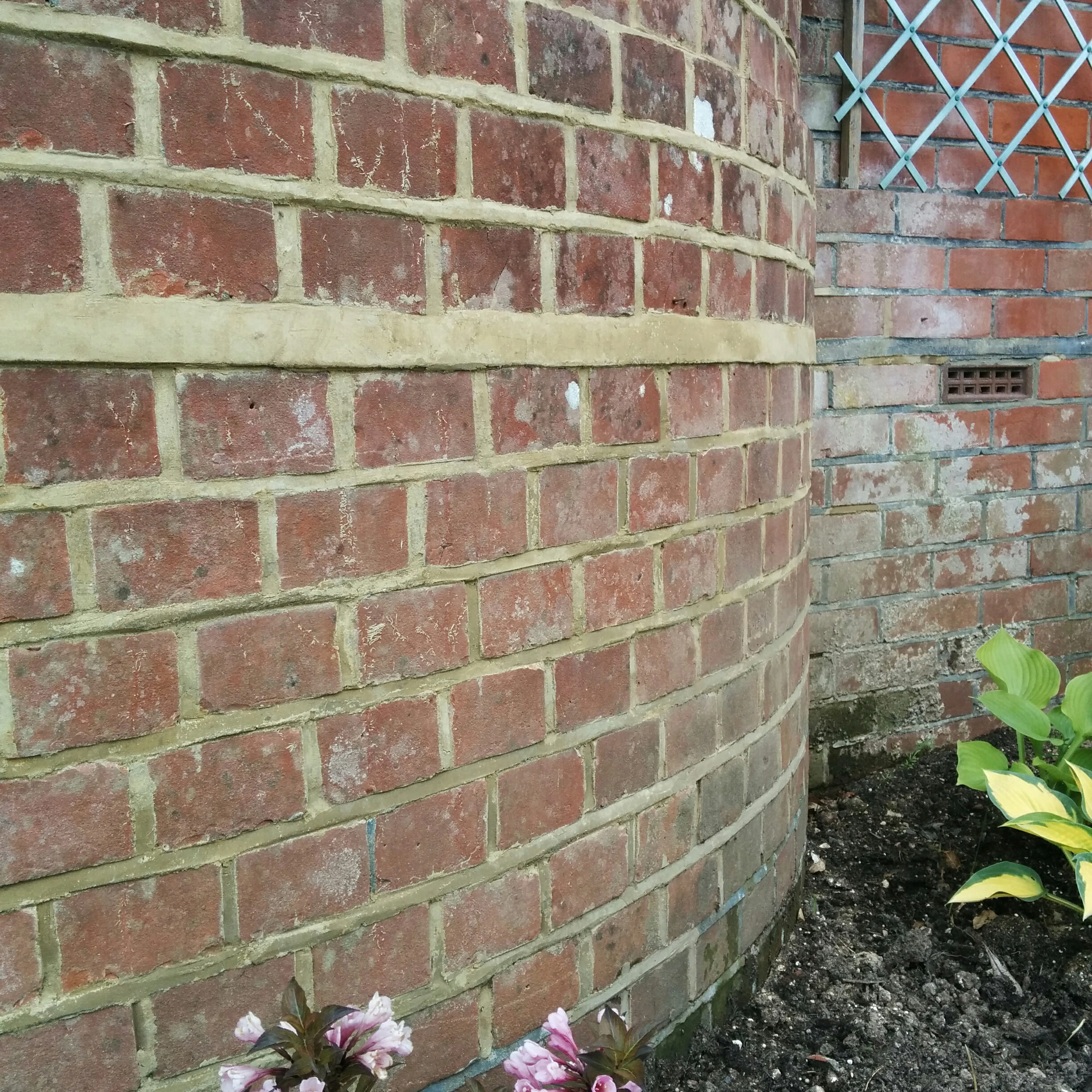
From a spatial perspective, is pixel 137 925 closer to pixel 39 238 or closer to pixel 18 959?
pixel 18 959

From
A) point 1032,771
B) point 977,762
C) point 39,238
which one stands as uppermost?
point 39,238

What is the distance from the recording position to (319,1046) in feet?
3.24

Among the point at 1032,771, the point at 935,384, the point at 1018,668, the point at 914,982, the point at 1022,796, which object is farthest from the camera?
the point at 935,384

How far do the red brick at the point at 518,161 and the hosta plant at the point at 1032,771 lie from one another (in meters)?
1.62

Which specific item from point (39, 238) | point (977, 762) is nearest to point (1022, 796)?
point (977, 762)

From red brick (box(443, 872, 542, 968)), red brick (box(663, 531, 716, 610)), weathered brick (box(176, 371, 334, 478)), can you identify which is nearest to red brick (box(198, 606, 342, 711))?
weathered brick (box(176, 371, 334, 478))

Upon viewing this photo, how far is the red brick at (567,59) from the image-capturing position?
1215 millimetres

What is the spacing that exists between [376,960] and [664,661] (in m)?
0.61

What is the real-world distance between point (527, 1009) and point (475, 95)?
1235 mm

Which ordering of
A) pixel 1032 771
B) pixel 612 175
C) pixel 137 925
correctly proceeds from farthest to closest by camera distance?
pixel 1032 771 < pixel 612 175 < pixel 137 925

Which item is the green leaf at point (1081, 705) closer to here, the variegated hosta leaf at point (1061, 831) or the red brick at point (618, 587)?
the variegated hosta leaf at point (1061, 831)

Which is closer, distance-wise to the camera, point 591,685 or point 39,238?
point 39,238

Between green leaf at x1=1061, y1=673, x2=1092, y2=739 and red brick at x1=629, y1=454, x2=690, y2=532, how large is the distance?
143cm

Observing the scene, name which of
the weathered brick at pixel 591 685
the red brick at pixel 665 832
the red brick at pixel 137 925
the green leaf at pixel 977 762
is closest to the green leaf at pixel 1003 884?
the green leaf at pixel 977 762
